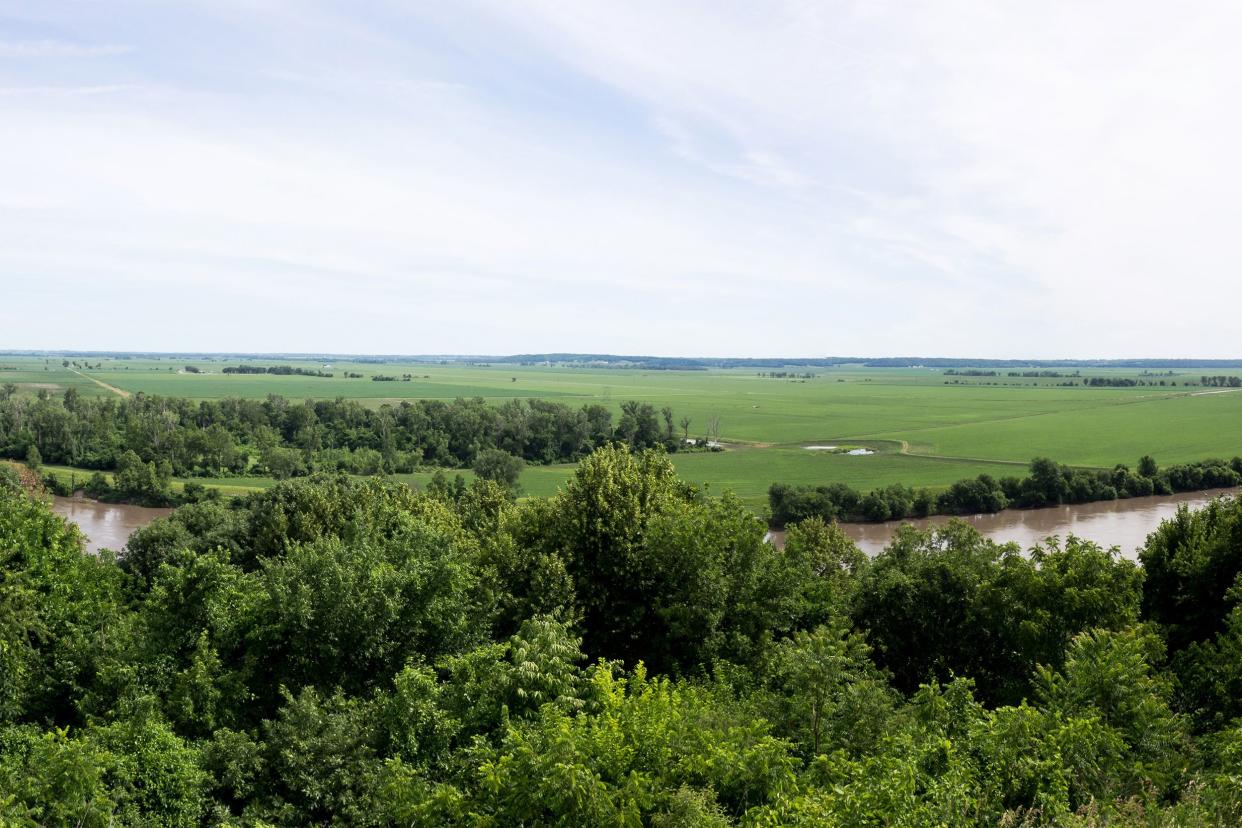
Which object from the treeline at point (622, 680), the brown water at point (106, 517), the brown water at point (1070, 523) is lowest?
the brown water at point (106, 517)

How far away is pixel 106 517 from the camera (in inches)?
2911

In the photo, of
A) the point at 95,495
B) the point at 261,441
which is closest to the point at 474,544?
the point at 95,495

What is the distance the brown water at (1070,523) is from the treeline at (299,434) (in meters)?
32.7

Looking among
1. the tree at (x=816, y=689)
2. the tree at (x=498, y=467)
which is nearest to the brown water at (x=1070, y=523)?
the tree at (x=498, y=467)

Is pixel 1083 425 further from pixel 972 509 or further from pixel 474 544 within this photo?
pixel 474 544

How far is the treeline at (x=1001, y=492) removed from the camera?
70125 mm

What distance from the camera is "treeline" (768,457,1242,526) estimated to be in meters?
70.1

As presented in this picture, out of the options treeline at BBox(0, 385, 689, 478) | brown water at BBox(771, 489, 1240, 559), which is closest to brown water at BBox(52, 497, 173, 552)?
treeline at BBox(0, 385, 689, 478)

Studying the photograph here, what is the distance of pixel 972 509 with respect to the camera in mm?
73875

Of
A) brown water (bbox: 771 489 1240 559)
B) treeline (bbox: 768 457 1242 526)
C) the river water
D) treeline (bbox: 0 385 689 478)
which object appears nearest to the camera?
brown water (bbox: 771 489 1240 559)

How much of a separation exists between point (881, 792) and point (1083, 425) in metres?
138

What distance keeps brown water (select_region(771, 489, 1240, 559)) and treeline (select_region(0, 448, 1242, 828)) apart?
3827cm

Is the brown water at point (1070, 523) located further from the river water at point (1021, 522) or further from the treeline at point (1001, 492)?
the treeline at point (1001, 492)

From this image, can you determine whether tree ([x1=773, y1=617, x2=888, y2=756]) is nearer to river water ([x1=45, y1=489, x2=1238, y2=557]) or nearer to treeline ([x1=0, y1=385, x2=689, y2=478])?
river water ([x1=45, y1=489, x2=1238, y2=557])
